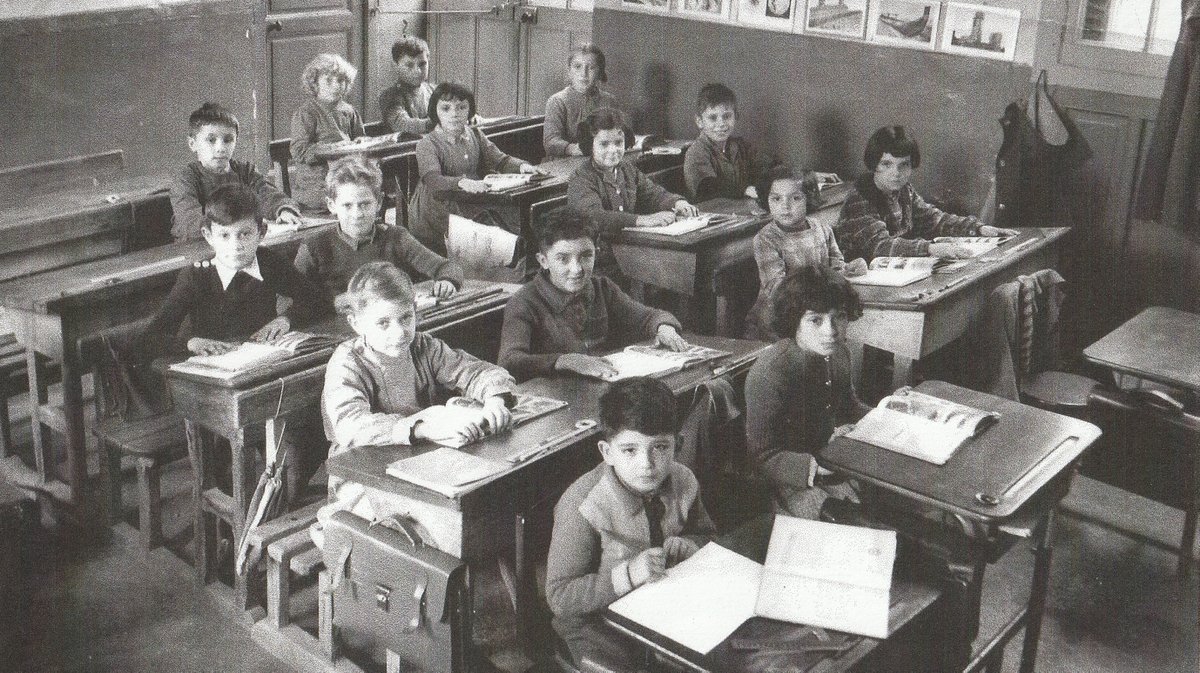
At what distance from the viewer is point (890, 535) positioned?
8.23ft

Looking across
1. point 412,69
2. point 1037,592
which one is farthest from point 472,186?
point 1037,592

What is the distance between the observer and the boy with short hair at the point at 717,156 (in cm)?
621

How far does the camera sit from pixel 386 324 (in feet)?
10.5

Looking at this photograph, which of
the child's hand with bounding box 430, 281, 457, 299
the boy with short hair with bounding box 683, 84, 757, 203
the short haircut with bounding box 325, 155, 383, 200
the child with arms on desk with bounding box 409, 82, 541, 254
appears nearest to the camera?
the child's hand with bounding box 430, 281, 457, 299

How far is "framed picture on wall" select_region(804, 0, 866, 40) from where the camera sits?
6.71 meters

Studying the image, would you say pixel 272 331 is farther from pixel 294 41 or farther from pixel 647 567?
pixel 294 41

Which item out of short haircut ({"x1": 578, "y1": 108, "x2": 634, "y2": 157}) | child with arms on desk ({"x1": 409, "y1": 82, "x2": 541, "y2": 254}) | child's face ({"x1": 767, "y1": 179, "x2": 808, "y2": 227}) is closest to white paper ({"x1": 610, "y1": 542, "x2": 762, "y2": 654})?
child's face ({"x1": 767, "y1": 179, "x2": 808, "y2": 227})

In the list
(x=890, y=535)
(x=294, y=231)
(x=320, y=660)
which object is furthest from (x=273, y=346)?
(x=890, y=535)

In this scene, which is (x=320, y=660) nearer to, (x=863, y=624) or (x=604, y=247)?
(x=863, y=624)

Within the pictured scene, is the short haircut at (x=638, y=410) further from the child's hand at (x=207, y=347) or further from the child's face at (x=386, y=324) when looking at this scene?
the child's hand at (x=207, y=347)

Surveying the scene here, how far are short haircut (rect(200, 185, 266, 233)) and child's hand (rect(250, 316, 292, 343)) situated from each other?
1.28ft

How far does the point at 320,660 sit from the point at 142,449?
96 centimetres

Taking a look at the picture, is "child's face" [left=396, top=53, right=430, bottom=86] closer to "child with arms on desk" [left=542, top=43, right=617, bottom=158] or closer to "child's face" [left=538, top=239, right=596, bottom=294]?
"child with arms on desk" [left=542, top=43, right=617, bottom=158]

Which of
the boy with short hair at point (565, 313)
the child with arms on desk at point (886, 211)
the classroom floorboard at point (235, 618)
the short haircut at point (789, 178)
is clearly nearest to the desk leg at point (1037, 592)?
the classroom floorboard at point (235, 618)
